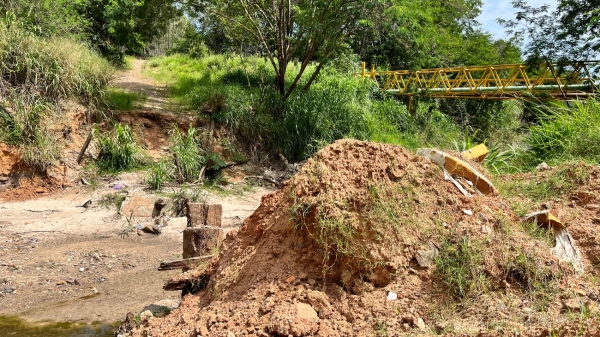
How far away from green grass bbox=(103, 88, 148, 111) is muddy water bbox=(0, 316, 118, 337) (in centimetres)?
785

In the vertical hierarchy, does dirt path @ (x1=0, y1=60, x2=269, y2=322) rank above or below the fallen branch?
below

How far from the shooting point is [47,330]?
4793 mm

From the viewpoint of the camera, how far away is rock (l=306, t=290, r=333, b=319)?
2834 mm

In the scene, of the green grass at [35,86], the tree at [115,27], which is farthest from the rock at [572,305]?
the tree at [115,27]

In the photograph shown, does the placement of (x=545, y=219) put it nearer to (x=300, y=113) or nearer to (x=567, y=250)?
(x=567, y=250)

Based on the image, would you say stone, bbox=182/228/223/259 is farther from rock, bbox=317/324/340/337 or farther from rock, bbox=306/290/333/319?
rock, bbox=317/324/340/337

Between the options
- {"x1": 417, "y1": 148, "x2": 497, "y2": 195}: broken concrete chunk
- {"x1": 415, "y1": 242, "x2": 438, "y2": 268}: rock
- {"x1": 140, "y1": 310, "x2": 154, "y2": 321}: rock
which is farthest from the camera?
{"x1": 417, "y1": 148, "x2": 497, "y2": 195}: broken concrete chunk

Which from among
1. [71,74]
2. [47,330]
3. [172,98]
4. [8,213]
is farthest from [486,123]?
[47,330]

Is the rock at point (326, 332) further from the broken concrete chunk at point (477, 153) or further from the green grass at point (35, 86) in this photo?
the green grass at point (35, 86)

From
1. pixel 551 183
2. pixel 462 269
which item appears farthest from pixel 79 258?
pixel 551 183

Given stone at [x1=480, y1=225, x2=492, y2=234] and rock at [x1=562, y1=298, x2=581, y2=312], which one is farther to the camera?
stone at [x1=480, y1=225, x2=492, y2=234]

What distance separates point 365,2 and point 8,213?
8348 mm

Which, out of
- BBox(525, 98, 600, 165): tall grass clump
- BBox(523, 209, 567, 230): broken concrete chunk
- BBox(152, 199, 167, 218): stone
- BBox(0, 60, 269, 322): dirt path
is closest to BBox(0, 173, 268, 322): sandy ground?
BBox(0, 60, 269, 322): dirt path

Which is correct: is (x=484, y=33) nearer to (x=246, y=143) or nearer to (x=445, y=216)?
(x=246, y=143)
